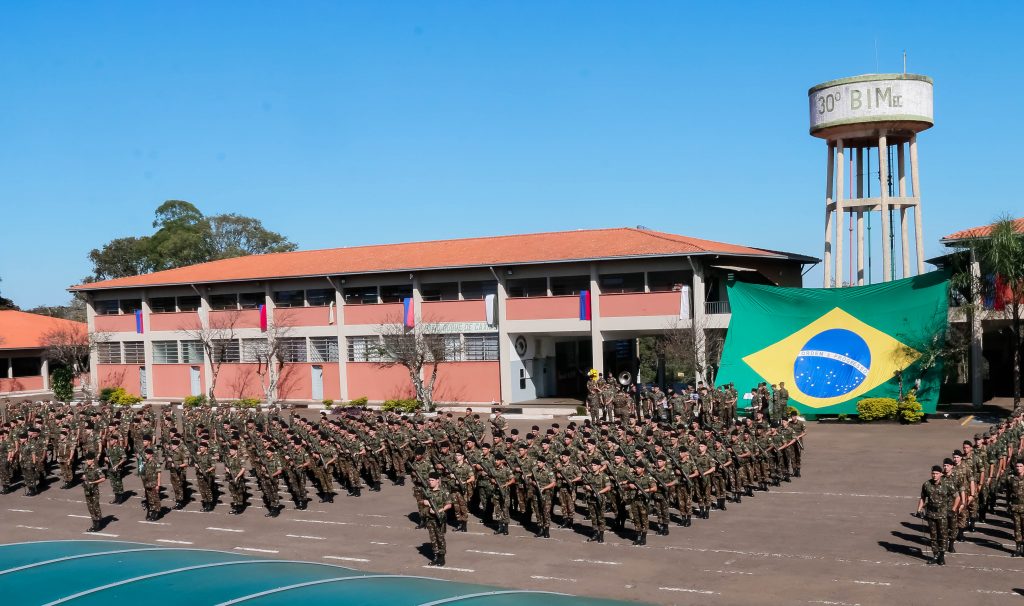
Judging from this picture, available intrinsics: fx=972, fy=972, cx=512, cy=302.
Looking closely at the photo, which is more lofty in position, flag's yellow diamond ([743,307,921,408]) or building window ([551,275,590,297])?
building window ([551,275,590,297])

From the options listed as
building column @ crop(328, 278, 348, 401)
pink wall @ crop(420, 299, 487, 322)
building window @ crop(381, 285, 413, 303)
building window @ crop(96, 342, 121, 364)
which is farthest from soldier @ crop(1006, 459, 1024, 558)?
building window @ crop(96, 342, 121, 364)

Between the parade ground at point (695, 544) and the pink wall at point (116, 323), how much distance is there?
94.2 ft

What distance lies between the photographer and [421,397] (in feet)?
131

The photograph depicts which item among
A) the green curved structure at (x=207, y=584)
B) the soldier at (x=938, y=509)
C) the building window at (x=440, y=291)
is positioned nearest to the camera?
the green curved structure at (x=207, y=584)

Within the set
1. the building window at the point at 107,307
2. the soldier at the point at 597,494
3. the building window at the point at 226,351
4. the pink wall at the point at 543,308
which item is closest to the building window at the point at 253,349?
the building window at the point at 226,351

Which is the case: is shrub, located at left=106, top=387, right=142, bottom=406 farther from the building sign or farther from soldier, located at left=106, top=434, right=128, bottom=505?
the building sign

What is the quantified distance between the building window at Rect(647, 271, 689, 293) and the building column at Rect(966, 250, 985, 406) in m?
10.6

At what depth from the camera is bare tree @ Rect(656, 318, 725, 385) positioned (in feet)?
118

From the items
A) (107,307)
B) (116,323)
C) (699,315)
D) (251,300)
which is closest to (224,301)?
(251,300)

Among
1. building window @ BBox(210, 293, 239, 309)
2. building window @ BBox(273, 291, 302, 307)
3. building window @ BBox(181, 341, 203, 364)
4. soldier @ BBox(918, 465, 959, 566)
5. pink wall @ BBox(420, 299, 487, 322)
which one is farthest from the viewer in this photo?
building window @ BBox(181, 341, 203, 364)

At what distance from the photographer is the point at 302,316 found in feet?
152

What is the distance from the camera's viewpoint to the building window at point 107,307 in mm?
53594

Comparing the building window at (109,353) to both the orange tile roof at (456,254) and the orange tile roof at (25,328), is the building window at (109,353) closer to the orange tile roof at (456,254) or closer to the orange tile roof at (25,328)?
the orange tile roof at (456,254)

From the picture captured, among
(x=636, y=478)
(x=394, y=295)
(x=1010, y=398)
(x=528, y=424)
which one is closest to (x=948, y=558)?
(x=636, y=478)
